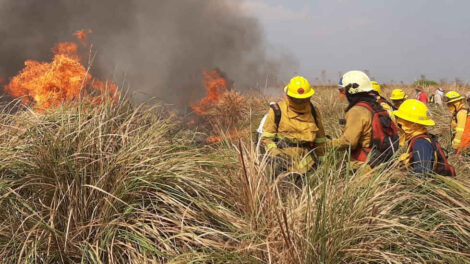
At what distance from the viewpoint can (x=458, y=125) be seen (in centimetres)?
650

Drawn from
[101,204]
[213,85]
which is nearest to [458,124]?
[101,204]

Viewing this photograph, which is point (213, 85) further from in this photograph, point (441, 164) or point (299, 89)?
point (441, 164)

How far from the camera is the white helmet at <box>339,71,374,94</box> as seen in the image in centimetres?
385

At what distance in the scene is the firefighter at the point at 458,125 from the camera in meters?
6.02

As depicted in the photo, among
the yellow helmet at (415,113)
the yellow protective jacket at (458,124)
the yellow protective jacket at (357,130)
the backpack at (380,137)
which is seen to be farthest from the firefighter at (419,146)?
the yellow protective jacket at (458,124)

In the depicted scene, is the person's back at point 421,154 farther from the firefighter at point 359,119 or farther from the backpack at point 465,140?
the backpack at point 465,140

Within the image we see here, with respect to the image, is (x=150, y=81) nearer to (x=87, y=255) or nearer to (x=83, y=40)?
(x=83, y=40)

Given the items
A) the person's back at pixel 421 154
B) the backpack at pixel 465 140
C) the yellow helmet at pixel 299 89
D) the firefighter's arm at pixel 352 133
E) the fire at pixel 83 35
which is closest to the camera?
the person's back at pixel 421 154

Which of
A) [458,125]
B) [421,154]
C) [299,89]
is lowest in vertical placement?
[421,154]

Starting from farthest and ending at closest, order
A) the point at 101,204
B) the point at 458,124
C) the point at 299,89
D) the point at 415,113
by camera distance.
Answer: the point at 458,124 < the point at 299,89 < the point at 415,113 < the point at 101,204

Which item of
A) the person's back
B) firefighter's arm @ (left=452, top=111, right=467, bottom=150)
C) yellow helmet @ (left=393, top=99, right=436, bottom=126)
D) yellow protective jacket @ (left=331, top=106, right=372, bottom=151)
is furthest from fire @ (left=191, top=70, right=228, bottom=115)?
the person's back

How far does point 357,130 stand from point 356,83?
566 millimetres

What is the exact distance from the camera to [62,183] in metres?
2.42

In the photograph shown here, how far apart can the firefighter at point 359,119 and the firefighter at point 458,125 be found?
9.71ft
